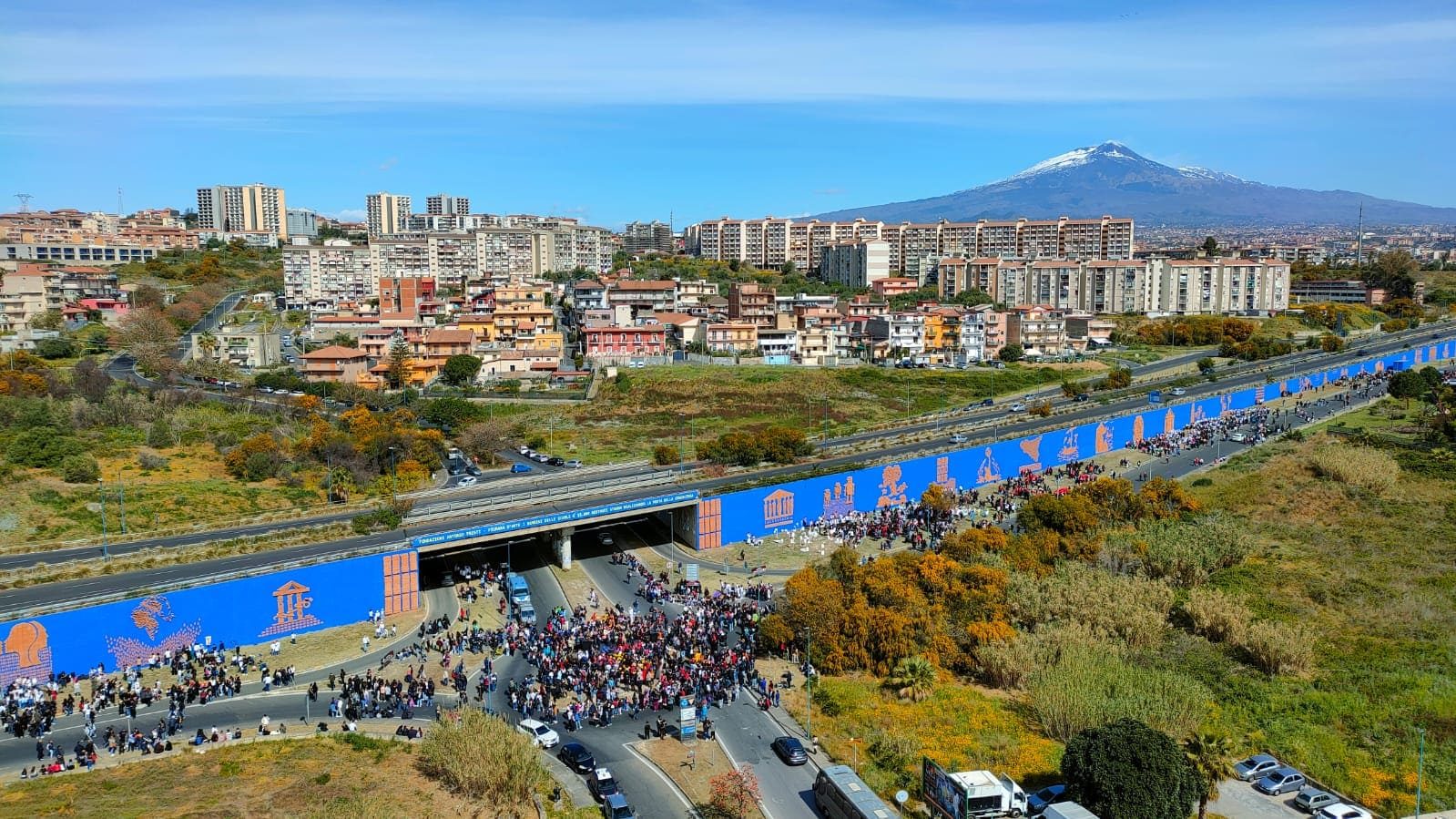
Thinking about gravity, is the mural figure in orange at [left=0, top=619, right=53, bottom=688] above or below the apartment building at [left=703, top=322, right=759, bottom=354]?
below

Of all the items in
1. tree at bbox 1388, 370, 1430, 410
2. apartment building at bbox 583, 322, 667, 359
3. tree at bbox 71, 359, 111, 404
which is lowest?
tree at bbox 1388, 370, 1430, 410

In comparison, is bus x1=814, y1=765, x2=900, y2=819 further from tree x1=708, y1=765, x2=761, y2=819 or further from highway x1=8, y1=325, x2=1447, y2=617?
highway x1=8, y1=325, x2=1447, y2=617

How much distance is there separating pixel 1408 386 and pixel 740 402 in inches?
1564

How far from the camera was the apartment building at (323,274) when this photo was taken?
94.2 m

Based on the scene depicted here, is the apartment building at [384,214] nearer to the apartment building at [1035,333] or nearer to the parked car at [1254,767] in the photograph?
the apartment building at [1035,333]

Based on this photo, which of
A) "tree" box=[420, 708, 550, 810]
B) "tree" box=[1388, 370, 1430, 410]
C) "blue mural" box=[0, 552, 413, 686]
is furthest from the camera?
"tree" box=[1388, 370, 1430, 410]

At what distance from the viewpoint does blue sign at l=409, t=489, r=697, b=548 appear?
103 ft

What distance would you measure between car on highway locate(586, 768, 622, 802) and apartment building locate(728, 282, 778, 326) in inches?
2361

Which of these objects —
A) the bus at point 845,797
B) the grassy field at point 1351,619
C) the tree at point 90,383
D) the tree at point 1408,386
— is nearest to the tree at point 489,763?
the bus at point 845,797

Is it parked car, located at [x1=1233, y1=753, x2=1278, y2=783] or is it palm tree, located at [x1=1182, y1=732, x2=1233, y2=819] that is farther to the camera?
parked car, located at [x1=1233, y1=753, x2=1278, y2=783]

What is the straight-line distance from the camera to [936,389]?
67.9 m

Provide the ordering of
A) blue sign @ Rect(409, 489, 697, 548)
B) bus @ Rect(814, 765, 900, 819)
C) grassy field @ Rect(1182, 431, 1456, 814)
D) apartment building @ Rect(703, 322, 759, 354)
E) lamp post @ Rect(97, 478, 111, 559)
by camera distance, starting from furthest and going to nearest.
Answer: apartment building @ Rect(703, 322, 759, 354) → lamp post @ Rect(97, 478, 111, 559) → blue sign @ Rect(409, 489, 697, 548) → grassy field @ Rect(1182, 431, 1456, 814) → bus @ Rect(814, 765, 900, 819)

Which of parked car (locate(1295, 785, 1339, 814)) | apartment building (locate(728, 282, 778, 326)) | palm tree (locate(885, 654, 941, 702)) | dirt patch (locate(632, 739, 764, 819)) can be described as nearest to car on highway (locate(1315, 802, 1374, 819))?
parked car (locate(1295, 785, 1339, 814))

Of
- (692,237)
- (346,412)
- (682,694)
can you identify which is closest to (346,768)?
(682,694)
